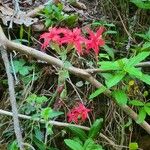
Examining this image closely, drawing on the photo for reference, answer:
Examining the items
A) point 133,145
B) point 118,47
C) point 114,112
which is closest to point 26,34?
point 118,47

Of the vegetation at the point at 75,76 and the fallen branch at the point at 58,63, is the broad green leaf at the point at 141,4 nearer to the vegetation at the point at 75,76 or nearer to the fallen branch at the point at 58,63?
the vegetation at the point at 75,76

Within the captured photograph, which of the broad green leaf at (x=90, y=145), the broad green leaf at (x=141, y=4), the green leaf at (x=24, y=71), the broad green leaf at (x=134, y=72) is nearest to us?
the broad green leaf at (x=134, y=72)

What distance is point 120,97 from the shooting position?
4.86ft

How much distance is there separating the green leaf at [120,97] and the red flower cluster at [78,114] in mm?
148

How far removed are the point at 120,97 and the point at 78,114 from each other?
207 millimetres

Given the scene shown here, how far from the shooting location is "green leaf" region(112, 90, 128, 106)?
1.46m

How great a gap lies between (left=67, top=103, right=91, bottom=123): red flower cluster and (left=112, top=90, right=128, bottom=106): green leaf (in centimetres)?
15

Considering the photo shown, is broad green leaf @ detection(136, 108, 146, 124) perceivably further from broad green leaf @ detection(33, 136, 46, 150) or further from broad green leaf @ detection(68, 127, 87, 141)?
broad green leaf @ detection(33, 136, 46, 150)

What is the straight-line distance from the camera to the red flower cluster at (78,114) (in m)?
1.57

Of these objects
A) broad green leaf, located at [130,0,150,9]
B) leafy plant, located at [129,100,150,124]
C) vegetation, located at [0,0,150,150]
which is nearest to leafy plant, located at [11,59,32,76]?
vegetation, located at [0,0,150,150]

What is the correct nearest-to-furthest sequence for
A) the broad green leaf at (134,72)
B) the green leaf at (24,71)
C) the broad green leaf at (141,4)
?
the broad green leaf at (134,72), the green leaf at (24,71), the broad green leaf at (141,4)

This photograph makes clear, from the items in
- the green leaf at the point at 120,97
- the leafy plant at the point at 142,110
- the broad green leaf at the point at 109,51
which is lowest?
the leafy plant at the point at 142,110

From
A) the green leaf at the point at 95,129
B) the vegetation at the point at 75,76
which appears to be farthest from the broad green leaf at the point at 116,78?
the green leaf at the point at 95,129

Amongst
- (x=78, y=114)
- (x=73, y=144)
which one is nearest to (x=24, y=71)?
(x=78, y=114)
